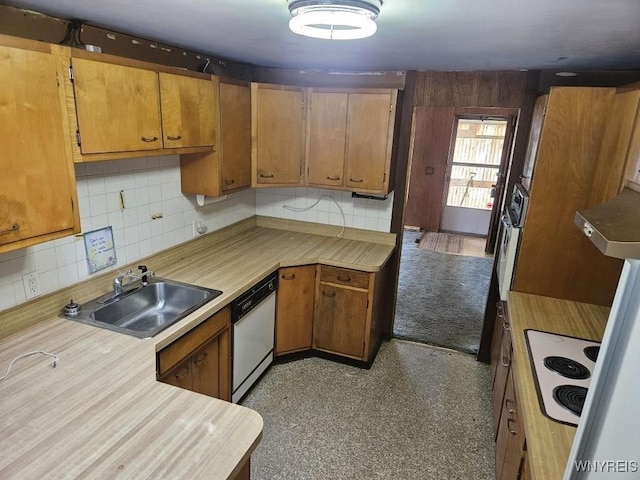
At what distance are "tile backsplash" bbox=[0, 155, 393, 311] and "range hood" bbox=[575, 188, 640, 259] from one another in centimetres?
192

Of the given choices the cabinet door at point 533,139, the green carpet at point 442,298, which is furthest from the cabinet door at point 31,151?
the green carpet at point 442,298

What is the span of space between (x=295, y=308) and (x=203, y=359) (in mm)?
996

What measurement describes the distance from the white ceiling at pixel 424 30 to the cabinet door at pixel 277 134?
33cm

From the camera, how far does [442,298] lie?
455 cm

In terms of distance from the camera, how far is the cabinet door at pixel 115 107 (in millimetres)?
1685

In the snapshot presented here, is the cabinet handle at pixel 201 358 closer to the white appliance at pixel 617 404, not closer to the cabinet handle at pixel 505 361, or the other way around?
the cabinet handle at pixel 505 361

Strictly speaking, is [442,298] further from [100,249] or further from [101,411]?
[101,411]

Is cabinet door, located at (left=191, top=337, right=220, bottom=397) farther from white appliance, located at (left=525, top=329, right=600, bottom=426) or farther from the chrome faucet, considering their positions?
white appliance, located at (left=525, top=329, right=600, bottom=426)

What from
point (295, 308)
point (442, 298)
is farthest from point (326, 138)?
point (442, 298)

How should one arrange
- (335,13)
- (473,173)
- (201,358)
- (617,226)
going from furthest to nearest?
(473,173) → (201,358) → (335,13) → (617,226)

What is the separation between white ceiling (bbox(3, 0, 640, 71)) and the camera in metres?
1.34

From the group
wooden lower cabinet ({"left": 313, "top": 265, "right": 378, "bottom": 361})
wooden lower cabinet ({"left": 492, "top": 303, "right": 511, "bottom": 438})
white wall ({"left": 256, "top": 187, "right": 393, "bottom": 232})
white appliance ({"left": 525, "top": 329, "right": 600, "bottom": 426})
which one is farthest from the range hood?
white wall ({"left": 256, "top": 187, "right": 393, "bottom": 232})

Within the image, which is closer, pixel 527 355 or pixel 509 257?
pixel 527 355

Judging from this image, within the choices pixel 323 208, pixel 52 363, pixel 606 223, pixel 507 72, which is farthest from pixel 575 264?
pixel 52 363
